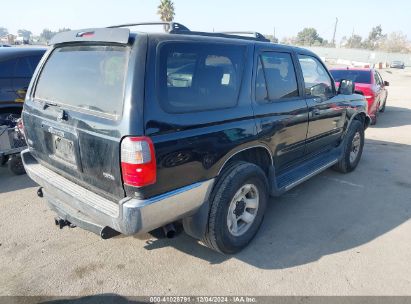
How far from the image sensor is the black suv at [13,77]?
5.45 metres

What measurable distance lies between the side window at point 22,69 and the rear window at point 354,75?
8072mm

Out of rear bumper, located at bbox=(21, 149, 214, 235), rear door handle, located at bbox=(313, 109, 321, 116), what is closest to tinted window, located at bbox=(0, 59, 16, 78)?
rear bumper, located at bbox=(21, 149, 214, 235)

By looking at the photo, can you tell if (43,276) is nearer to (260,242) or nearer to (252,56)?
(260,242)

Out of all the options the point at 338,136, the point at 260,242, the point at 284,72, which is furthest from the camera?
the point at 338,136

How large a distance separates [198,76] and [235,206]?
1.29m

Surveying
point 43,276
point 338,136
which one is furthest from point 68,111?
point 338,136

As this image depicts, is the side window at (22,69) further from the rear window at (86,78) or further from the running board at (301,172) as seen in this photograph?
the running board at (301,172)

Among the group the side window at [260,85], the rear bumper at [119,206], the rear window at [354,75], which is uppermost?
the side window at [260,85]

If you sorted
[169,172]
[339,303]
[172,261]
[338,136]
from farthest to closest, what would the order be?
[338,136] → [172,261] → [339,303] → [169,172]

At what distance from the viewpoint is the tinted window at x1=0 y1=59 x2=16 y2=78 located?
5434 mm

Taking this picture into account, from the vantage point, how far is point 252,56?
3.20 m

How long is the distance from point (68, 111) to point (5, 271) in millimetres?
1605

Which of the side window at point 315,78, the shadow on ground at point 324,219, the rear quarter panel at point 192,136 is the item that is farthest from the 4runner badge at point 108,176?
the side window at point 315,78

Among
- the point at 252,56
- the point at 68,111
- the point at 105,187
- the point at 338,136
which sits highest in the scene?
the point at 252,56
